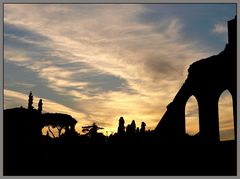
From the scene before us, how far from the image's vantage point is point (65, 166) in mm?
16766

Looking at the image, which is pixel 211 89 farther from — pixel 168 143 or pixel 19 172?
pixel 19 172

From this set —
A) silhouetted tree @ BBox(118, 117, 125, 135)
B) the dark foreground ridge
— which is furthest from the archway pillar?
silhouetted tree @ BBox(118, 117, 125, 135)

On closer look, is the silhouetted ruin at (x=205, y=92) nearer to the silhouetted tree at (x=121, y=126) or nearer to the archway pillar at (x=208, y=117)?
the archway pillar at (x=208, y=117)

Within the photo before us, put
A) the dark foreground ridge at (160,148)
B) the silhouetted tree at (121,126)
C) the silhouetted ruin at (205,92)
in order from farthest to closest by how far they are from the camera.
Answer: the silhouetted tree at (121,126), the silhouetted ruin at (205,92), the dark foreground ridge at (160,148)

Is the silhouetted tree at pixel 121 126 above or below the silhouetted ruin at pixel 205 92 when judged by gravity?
below

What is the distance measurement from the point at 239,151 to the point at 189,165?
360 cm

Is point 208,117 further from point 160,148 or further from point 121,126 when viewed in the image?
point 160,148

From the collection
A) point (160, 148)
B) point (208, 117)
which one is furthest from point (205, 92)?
point (160, 148)

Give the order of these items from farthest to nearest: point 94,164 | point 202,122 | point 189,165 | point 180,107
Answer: point 180,107, point 202,122, point 94,164, point 189,165

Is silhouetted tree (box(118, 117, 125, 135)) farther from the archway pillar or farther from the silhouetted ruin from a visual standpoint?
the archway pillar

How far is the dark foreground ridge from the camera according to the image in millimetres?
15758

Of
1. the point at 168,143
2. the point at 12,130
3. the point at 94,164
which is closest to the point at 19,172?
the point at 94,164

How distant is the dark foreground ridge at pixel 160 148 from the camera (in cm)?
1576

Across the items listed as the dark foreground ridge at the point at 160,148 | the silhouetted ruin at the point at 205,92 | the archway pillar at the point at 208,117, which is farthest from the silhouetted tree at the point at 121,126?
the archway pillar at the point at 208,117
